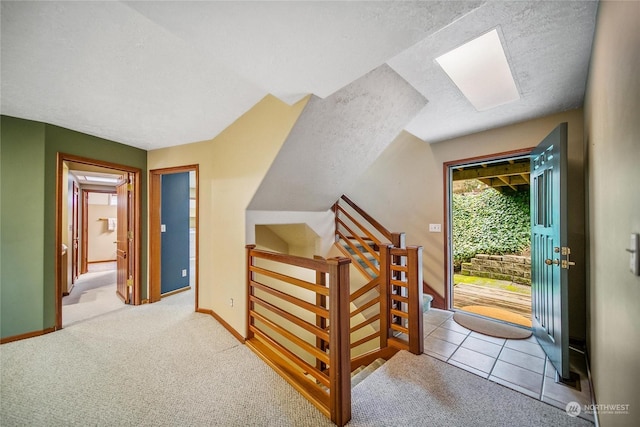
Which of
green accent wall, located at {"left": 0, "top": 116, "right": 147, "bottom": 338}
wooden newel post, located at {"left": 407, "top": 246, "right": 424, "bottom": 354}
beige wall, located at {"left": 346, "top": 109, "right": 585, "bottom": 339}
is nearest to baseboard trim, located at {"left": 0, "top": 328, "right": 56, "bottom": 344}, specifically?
green accent wall, located at {"left": 0, "top": 116, "right": 147, "bottom": 338}

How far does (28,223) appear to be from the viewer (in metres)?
2.53

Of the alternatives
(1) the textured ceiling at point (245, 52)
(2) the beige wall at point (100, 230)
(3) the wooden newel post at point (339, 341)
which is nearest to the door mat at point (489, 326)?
(3) the wooden newel post at point (339, 341)

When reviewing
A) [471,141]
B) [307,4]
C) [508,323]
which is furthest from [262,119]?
[508,323]

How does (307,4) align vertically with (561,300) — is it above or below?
above

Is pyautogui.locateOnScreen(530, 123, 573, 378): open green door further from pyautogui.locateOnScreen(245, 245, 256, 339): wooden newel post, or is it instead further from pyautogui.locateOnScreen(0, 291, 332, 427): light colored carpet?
pyautogui.locateOnScreen(245, 245, 256, 339): wooden newel post

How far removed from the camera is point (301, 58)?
1.41 m

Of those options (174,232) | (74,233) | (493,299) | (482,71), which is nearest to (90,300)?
(174,232)

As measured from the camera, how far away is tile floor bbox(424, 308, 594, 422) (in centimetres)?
169

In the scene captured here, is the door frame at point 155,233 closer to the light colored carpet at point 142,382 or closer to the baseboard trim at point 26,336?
the light colored carpet at point 142,382

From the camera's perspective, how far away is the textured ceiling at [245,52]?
1.13 m

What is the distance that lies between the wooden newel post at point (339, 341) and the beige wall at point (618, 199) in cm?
115

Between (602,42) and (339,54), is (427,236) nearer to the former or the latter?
(602,42)

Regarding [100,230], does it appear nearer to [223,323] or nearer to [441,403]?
[223,323]

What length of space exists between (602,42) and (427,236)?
8.52 feet
